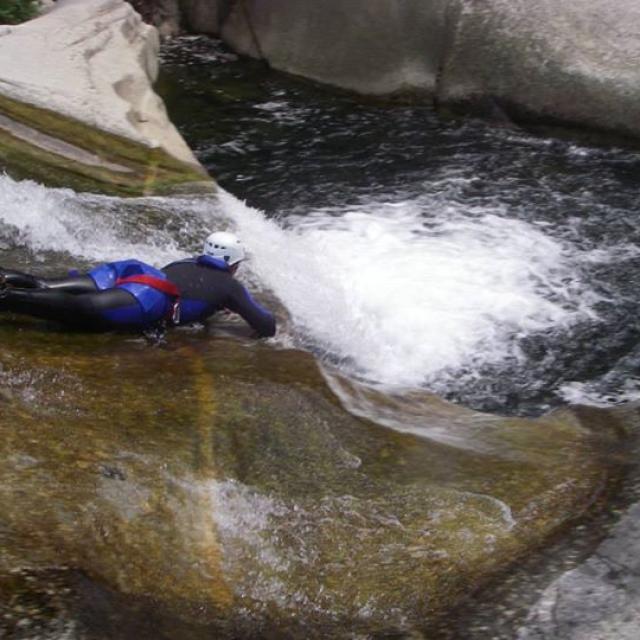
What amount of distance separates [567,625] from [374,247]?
5.46 metres

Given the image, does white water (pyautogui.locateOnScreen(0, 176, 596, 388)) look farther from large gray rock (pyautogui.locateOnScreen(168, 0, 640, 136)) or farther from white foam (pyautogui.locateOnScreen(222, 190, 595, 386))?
large gray rock (pyautogui.locateOnScreen(168, 0, 640, 136))

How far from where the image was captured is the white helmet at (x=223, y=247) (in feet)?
20.5

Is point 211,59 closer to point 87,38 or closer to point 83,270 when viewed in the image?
point 87,38

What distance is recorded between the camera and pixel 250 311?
620 cm

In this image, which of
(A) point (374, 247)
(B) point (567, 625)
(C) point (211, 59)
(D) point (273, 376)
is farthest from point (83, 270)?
(C) point (211, 59)

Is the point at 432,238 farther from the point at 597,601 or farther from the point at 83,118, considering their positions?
→ the point at 597,601

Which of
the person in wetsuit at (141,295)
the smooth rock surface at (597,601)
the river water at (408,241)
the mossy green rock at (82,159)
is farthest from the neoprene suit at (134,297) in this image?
the smooth rock surface at (597,601)

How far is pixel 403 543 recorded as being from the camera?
4281 millimetres

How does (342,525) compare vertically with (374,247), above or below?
above

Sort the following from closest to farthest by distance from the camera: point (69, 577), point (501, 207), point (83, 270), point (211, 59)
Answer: point (69, 577)
point (83, 270)
point (501, 207)
point (211, 59)

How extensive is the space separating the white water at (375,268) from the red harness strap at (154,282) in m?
1.12

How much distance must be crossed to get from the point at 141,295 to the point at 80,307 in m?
0.36

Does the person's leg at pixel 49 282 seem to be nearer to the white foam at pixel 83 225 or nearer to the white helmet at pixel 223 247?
the white helmet at pixel 223 247

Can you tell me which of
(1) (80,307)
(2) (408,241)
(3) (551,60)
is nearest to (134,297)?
(1) (80,307)
